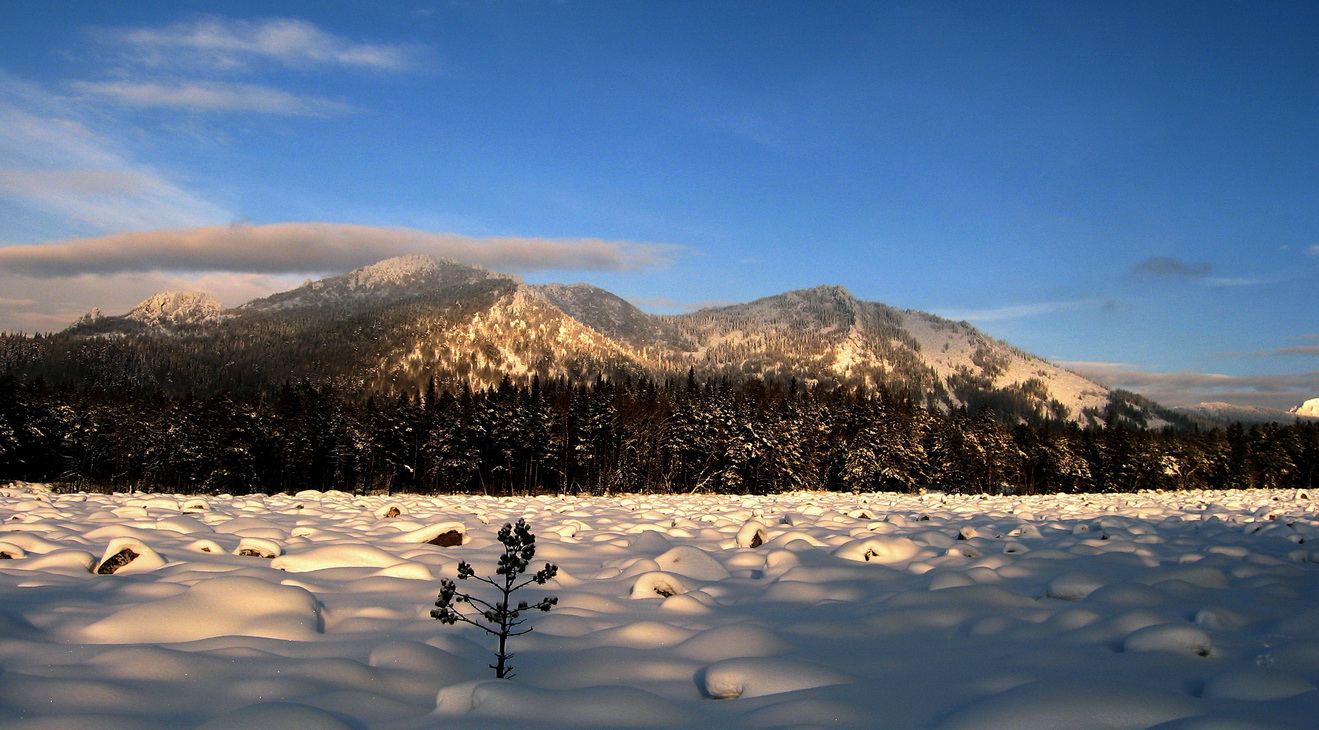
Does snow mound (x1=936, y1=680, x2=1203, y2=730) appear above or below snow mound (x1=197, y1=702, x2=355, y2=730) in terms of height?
above

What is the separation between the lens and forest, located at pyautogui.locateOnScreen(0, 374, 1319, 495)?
198ft

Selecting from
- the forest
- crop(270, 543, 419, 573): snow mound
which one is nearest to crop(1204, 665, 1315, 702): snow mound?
crop(270, 543, 419, 573): snow mound

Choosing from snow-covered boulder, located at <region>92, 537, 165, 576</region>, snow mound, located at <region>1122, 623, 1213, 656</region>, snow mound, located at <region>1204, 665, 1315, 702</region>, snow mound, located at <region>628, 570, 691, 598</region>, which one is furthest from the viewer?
snow mound, located at <region>628, 570, 691, 598</region>

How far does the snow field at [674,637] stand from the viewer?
413cm

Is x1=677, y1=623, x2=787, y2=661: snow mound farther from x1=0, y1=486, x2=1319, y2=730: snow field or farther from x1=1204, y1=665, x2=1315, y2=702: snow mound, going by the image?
x1=1204, y1=665, x2=1315, y2=702: snow mound

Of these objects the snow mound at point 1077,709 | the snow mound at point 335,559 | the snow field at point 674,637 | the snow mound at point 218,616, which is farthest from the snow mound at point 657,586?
the snow mound at point 1077,709

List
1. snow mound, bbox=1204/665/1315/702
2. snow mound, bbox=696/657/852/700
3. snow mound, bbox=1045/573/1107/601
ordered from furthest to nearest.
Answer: snow mound, bbox=1045/573/1107/601 → snow mound, bbox=696/657/852/700 → snow mound, bbox=1204/665/1315/702

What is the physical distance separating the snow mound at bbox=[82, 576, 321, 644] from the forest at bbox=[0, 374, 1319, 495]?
172 ft

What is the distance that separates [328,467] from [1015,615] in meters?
75.3

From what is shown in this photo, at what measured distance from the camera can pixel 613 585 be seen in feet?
30.1

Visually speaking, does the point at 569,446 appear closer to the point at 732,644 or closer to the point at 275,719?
the point at 732,644

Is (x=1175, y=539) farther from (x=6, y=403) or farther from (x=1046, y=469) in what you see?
(x=6, y=403)

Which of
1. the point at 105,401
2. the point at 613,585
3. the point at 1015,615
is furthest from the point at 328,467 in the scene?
the point at 1015,615

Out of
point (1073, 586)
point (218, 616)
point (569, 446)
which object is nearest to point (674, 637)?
point (218, 616)
